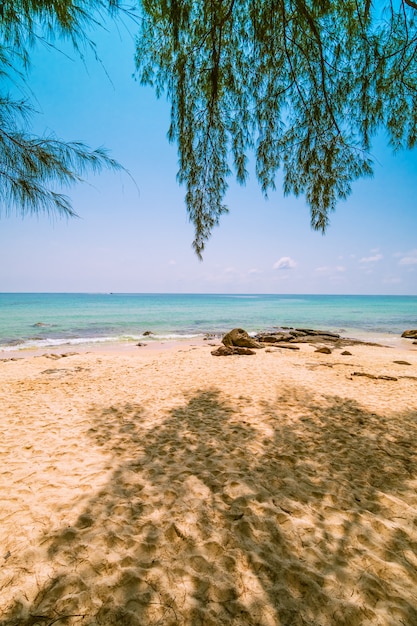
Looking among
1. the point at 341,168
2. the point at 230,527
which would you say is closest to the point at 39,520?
the point at 230,527

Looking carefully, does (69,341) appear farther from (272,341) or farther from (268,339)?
(272,341)

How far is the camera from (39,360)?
1275 cm

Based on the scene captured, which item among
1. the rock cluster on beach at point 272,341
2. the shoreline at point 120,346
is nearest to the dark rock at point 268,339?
the rock cluster on beach at point 272,341

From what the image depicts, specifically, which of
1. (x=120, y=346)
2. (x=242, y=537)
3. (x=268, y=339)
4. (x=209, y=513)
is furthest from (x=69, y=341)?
(x=242, y=537)

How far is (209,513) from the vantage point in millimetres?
2936

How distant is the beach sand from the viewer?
2023mm

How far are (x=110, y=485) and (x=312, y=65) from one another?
6480 millimetres

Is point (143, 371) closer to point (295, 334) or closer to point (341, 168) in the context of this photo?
point (341, 168)

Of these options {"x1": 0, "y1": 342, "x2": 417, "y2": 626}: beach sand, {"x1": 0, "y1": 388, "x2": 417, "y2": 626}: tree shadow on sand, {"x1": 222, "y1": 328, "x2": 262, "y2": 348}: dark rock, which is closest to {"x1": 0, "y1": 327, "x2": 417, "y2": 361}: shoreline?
{"x1": 222, "y1": 328, "x2": 262, "y2": 348}: dark rock

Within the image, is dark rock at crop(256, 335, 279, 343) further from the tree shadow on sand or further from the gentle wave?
the tree shadow on sand

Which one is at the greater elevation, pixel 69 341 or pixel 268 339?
pixel 268 339

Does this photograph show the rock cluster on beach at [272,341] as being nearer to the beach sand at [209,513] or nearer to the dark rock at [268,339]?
the dark rock at [268,339]

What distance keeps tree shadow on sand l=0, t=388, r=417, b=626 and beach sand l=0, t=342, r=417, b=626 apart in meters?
0.01

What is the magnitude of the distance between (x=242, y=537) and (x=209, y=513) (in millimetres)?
433
